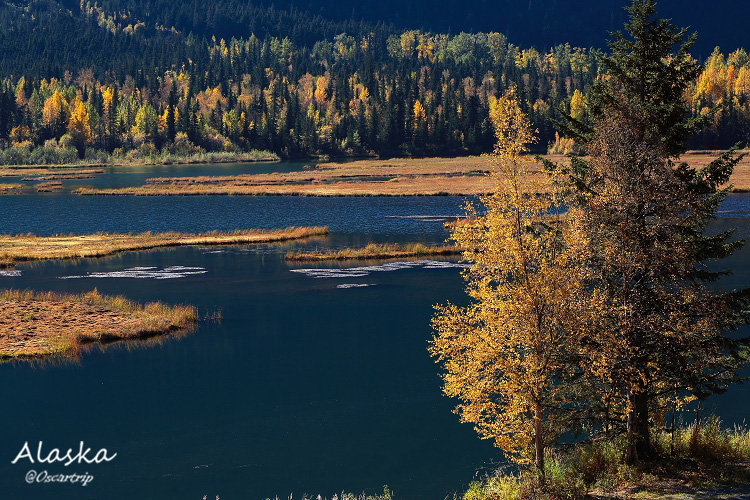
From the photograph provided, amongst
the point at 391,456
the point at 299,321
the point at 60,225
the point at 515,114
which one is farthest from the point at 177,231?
the point at 515,114

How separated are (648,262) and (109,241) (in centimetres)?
7168

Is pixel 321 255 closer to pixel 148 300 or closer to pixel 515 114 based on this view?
pixel 148 300

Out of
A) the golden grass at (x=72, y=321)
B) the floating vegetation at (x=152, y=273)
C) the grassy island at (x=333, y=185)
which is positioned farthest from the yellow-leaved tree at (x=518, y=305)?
the grassy island at (x=333, y=185)

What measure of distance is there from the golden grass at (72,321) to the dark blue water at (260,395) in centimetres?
165

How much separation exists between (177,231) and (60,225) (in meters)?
A: 17.6

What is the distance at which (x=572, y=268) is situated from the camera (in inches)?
1088

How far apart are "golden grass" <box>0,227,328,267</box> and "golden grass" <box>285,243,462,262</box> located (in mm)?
11376

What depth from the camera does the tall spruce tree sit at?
2777 centimetres

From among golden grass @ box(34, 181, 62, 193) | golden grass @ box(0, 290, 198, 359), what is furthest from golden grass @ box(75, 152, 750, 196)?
golden grass @ box(0, 290, 198, 359)

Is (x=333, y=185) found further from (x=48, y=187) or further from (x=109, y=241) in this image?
(x=109, y=241)

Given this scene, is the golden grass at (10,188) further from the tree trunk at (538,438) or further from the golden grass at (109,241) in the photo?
the tree trunk at (538,438)

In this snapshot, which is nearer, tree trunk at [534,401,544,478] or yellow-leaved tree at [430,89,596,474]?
tree trunk at [534,401,544,478]

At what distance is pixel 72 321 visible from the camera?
52.4m

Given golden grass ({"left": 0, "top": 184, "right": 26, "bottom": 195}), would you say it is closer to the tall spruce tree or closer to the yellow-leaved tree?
the yellow-leaved tree
